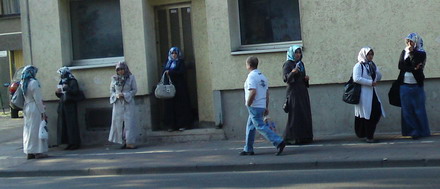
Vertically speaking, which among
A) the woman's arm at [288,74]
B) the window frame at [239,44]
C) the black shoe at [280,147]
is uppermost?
the window frame at [239,44]

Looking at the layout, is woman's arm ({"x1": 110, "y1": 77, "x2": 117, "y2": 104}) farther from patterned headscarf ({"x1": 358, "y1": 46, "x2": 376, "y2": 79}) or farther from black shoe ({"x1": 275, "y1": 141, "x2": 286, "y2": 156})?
patterned headscarf ({"x1": 358, "y1": 46, "x2": 376, "y2": 79})

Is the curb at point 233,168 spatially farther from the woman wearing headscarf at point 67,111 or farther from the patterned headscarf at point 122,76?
the patterned headscarf at point 122,76

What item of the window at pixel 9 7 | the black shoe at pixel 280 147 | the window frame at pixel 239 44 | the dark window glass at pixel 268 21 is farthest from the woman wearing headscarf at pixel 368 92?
the window at pixel 9 7

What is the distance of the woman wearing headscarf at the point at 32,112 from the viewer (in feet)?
38.0

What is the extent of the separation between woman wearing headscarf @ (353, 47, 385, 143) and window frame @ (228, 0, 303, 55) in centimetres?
183

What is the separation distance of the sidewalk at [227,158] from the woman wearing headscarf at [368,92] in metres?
0.39

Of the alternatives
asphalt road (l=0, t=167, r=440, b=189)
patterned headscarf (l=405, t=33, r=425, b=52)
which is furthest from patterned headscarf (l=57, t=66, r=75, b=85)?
patterned headscarf (l=405, t=33, r=425, b=52)

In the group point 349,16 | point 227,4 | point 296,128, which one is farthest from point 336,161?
point 227,4

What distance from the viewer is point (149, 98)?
12867 mm

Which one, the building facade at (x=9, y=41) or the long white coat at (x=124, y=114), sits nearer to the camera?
the long white coat at (x=124, y=114)

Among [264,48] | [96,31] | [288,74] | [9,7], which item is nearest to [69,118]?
[96,31]

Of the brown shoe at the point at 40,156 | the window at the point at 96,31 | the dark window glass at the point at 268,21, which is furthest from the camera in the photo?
the window at the point at 96,31

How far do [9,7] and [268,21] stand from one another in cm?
1802

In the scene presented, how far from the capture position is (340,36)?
38.6 feet
